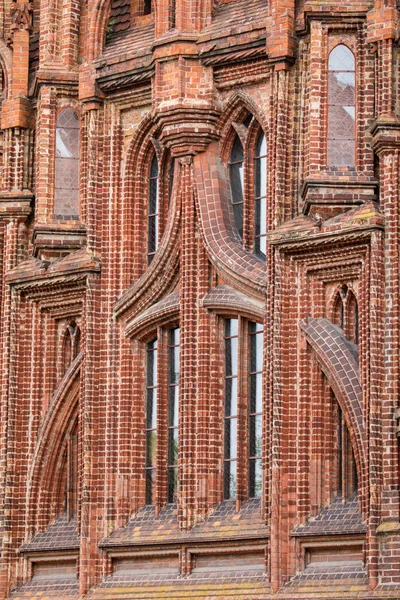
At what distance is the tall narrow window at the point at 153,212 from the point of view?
4366 cm

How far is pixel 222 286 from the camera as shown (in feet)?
136

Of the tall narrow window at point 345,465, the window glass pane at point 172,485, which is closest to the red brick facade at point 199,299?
the tall narrow window at point 345,465

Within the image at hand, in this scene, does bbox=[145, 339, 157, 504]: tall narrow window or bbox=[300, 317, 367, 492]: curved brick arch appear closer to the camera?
bbox=[300, 317, 367, 492]: curved brick arch

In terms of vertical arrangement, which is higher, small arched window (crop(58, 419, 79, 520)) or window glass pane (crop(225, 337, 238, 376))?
window glass pane (crop(225, 337, 238, 376))

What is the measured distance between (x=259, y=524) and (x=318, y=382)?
254 cm

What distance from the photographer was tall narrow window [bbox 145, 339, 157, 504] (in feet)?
140

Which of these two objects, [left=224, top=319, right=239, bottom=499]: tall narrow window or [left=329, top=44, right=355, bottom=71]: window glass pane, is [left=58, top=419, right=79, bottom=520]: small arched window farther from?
[left=329, top=44, right=355, bottom=71]: window glass pane

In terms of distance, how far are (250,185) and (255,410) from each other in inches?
155

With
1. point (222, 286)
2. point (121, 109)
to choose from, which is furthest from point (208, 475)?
point (121, 109)

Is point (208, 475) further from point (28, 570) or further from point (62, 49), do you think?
point (62, 49)

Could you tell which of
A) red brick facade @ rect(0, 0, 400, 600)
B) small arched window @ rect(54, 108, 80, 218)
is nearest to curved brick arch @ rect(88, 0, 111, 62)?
red brick facade @ rect(0, 0, 400, 600)

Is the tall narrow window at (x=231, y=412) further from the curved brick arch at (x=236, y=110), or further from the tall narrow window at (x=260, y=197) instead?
the curved brick arch at (x=236, y=110)

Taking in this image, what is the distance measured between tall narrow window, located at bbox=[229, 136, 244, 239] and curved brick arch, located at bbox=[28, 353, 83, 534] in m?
4.38

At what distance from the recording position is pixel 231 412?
4131 cm
